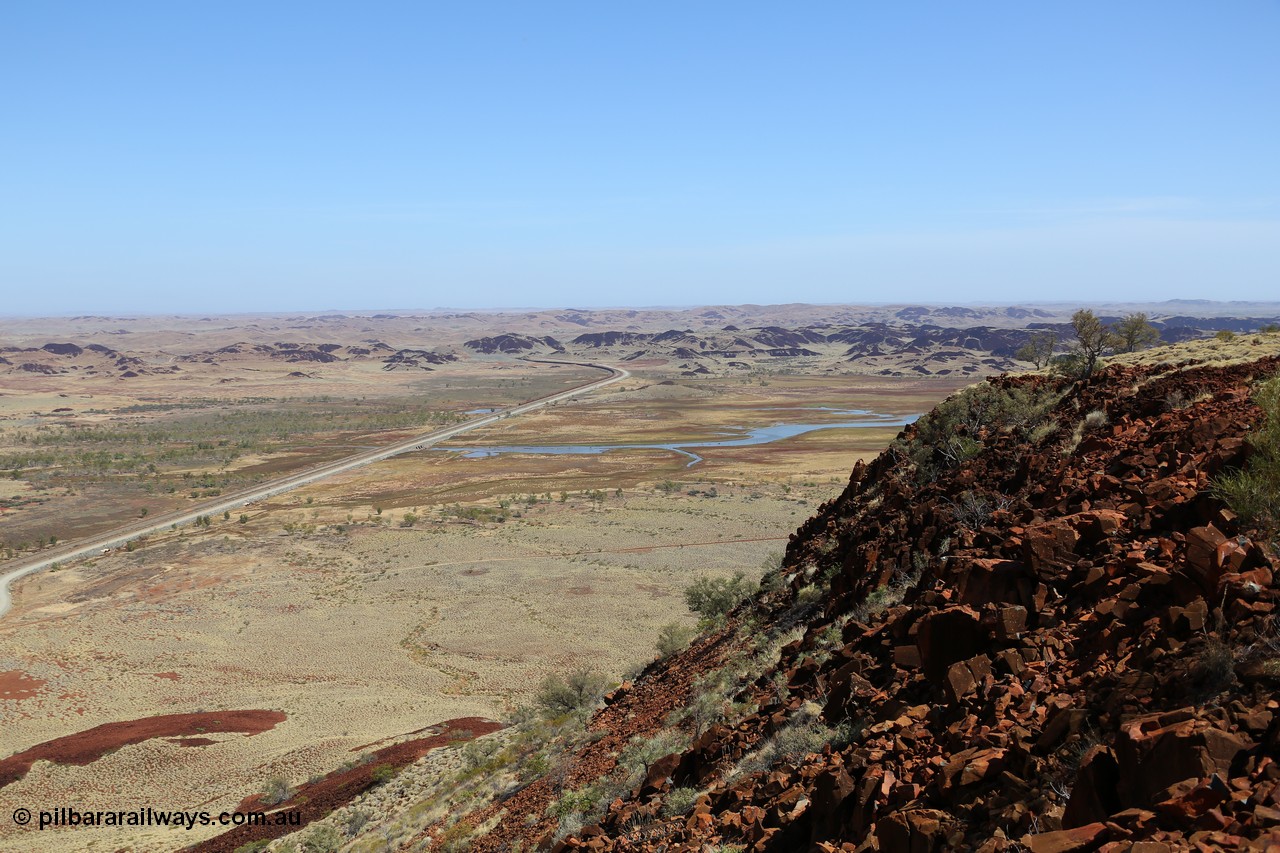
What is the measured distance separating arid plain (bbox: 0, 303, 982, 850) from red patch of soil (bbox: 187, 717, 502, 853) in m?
1.13

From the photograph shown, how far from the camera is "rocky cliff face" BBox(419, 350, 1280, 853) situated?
4902mm

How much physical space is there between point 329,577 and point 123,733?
63.0 feet

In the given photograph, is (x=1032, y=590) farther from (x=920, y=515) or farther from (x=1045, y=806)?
(x=920, y=515)

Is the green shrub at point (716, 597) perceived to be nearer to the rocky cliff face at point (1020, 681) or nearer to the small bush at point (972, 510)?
the rocky cliff face at point (1020, 681)

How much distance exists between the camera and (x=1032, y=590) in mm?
8125

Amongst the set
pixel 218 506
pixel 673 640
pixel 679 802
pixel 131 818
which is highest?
pixel 679 802

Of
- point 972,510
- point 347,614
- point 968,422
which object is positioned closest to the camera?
point 972,510

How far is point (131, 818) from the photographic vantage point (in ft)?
62.7

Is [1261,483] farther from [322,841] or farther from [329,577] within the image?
[329,577]

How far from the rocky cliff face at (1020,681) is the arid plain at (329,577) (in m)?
13.8

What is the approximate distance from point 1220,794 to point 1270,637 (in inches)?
67.4

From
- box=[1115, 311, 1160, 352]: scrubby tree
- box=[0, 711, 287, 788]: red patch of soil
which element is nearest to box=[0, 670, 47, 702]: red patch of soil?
box=[0, 711, 287, 788]: red patch of soil

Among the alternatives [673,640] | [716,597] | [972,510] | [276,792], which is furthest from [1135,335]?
[276,792]

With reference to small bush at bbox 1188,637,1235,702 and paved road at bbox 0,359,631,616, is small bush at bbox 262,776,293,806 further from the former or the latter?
paved road at bbox 0,359,631,616
